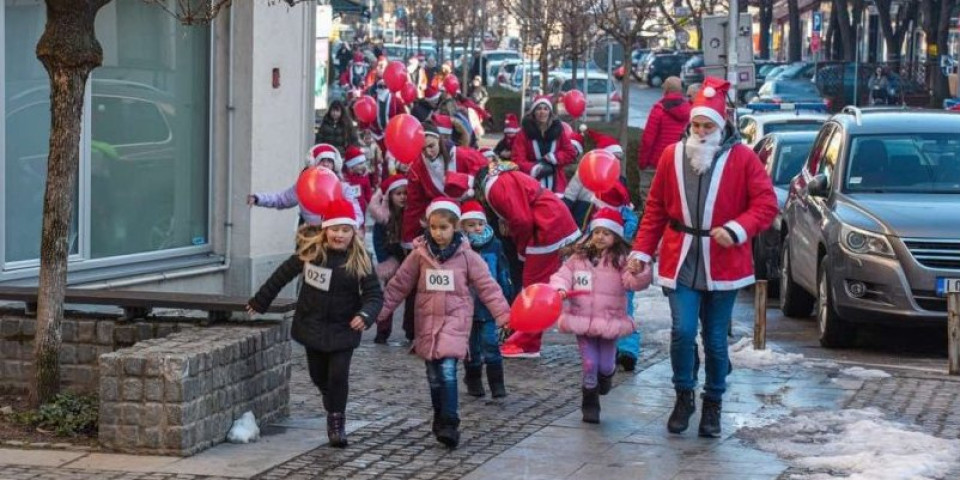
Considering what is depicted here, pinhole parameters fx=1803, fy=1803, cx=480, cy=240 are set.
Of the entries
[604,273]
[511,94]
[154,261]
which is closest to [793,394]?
[604,273]

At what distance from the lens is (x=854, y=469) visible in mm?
8500

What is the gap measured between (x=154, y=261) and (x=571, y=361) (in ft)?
11.3

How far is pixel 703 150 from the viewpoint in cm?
930

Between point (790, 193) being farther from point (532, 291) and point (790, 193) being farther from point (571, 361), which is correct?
point (532, 291)

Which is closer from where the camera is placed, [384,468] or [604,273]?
[384,468]

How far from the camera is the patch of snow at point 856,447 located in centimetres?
843

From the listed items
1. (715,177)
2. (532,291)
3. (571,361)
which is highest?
(715,177)

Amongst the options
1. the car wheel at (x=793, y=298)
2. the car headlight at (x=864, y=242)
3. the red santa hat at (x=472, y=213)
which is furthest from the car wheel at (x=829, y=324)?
the red santa hat at (x=472, y=213)

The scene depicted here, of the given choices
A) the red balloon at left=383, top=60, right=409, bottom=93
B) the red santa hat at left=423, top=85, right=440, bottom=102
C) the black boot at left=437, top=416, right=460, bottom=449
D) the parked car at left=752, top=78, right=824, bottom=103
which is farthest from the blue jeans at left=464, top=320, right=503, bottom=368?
the parked car at left=752, top=78, right=824, bottom=103

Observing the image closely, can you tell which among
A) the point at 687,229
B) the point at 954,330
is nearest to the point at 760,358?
the point at 954,330

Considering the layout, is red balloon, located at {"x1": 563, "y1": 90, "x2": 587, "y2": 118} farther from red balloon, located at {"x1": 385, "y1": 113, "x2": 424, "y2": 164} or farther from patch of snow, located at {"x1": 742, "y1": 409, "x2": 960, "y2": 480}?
patch of snow, located at {"x1": 742, "y1": 409, "x2": 960, "y2": 480}

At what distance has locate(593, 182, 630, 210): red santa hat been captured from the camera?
36.4 feet

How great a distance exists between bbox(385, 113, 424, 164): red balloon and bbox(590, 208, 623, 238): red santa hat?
2.16 metres

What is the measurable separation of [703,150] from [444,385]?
180 centimetres
